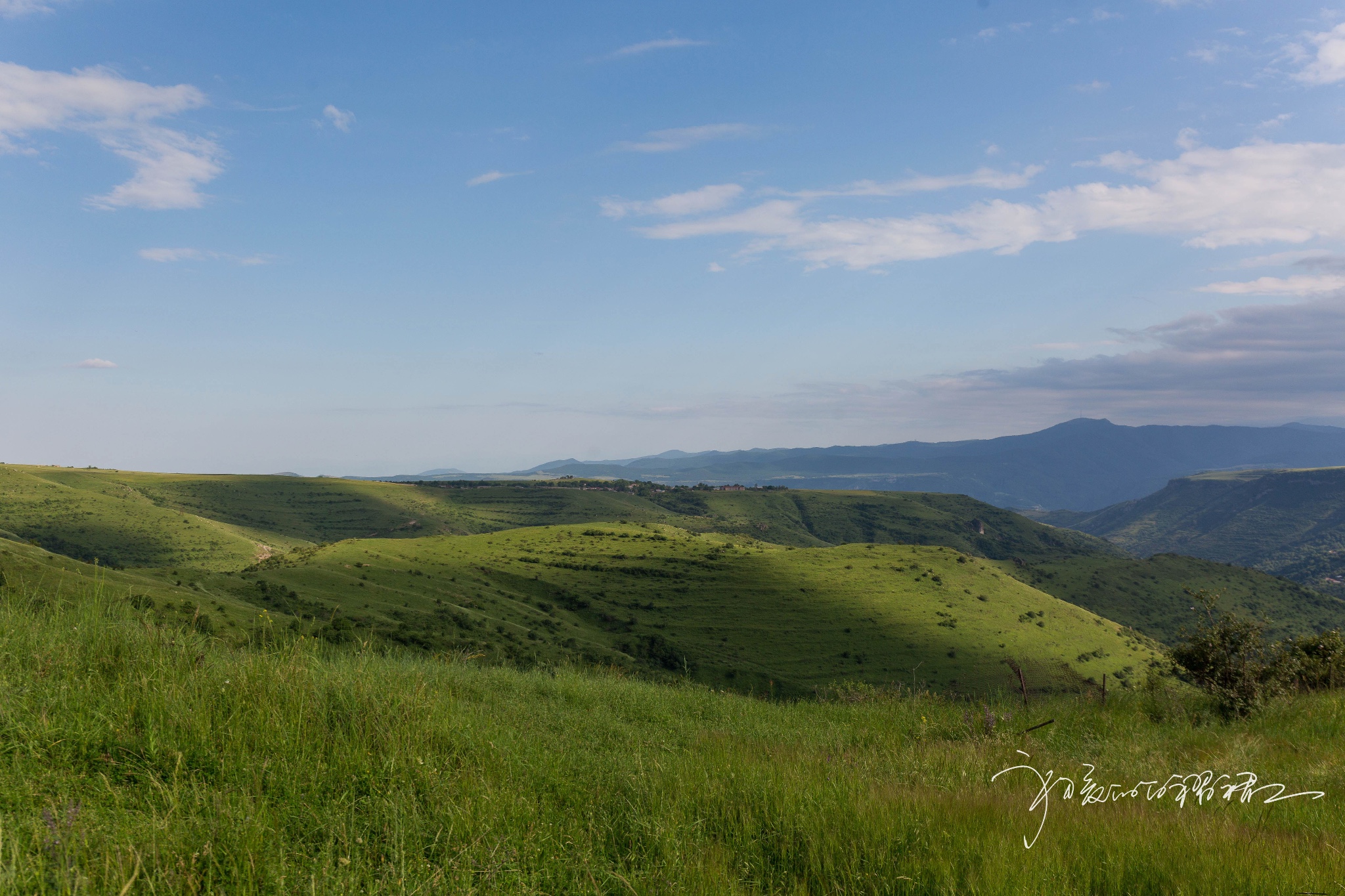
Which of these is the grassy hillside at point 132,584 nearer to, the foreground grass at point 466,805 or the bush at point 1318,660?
the foreground grass at point 466,805

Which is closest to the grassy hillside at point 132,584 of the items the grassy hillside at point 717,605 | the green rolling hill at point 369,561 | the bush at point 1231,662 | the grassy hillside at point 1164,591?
the green rolling hill at point 369,561

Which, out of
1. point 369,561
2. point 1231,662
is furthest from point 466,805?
point 369,561

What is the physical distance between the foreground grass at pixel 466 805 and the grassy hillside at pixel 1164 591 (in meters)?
152

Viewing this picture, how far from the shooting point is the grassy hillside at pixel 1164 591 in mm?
134250

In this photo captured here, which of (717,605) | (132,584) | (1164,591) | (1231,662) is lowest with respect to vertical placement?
(1164,591)

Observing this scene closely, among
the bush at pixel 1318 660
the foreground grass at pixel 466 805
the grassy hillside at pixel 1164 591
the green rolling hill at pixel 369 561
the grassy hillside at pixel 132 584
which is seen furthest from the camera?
the grassy hillside at pixel 1164 591

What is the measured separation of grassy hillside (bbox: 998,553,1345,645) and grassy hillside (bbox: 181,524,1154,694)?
3852 cm

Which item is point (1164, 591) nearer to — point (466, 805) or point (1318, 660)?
point (1318, 660)

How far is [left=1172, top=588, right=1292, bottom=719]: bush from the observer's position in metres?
10.2

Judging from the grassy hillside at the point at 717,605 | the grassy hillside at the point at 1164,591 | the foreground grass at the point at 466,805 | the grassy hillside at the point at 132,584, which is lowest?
the grassy hillside at the point at 1164,591

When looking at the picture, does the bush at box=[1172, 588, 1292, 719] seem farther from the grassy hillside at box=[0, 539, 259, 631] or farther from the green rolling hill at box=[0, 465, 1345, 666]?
the green rolling hill at box=[0, 465, 1345, 666]

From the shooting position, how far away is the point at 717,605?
99.2 meters

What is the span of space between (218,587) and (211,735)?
1744 inches

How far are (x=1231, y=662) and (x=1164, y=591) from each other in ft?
565
